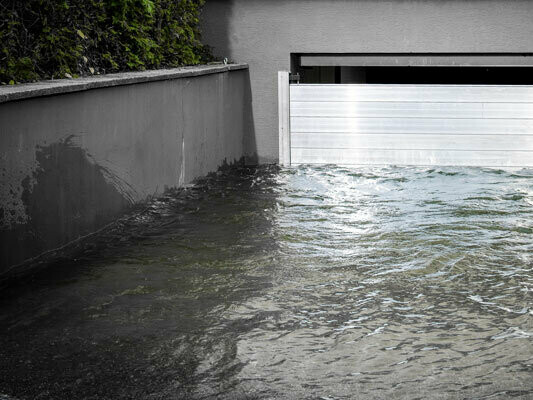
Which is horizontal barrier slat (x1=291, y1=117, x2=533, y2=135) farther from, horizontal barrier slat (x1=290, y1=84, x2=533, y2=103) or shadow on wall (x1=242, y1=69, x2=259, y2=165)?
shadow on wall (x1=242, y1=69, x2=259, y2=165)

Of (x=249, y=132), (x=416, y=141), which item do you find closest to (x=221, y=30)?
A: (x=249, y=132)

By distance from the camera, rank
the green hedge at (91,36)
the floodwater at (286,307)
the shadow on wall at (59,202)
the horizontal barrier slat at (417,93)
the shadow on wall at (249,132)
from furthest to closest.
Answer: the shadow on wall at (249,132), the horizontal barrier slat at (417,93), the green hedge at (91,36), the shadow on wall at (59,202), the floodwater at (286,307)

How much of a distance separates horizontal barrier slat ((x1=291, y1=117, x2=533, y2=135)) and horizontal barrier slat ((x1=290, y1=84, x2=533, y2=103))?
286mm

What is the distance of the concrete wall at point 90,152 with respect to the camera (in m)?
6.54

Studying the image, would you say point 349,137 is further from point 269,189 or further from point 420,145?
point 269,189

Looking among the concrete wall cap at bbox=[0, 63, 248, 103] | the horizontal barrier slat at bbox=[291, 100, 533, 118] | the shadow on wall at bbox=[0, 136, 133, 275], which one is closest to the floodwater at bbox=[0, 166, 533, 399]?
the shadow on wall at bbox=[0, 136, 133, 275]

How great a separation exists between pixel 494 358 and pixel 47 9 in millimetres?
5009

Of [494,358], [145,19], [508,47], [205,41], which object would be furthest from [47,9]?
[508,47]

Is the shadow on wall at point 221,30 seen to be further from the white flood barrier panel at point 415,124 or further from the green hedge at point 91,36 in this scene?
the green hedge at point 91,36

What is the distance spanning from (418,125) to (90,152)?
654cm

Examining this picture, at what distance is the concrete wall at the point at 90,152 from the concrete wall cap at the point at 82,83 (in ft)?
0.08

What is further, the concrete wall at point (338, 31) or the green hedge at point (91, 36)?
the concrete wall at point (338, 31)

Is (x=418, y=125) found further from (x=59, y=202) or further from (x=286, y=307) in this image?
(x=286, y=307)

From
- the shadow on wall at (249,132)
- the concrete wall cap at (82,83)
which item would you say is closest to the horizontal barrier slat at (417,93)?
the shadow on wall at (249,132)
